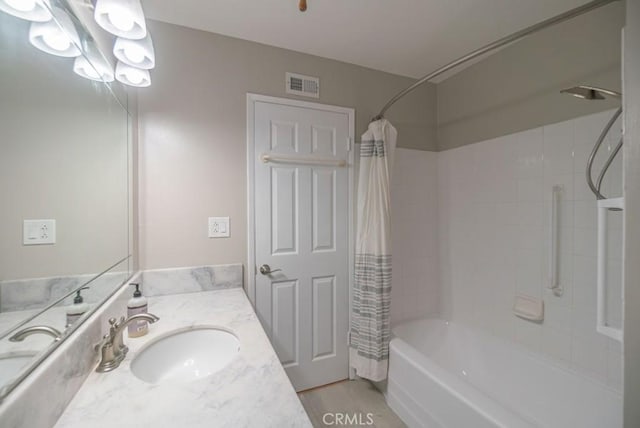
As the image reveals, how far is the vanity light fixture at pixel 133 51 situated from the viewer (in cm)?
105

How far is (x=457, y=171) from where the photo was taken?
80.2 inches

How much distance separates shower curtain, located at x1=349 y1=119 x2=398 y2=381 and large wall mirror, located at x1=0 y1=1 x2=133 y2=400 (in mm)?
1381

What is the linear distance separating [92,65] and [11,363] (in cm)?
98

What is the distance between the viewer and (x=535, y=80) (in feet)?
5.12

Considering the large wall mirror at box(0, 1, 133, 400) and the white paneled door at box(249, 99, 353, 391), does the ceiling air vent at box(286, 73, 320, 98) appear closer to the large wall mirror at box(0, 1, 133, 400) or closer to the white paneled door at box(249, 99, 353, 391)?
the white paneled door at box(249, 99, 353, 391)

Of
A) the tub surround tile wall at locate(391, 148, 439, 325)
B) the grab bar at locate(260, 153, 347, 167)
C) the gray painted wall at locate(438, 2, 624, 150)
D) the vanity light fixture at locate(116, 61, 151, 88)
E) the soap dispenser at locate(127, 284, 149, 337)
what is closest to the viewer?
the soap dispenser at locate(127, 284, 149, 337)

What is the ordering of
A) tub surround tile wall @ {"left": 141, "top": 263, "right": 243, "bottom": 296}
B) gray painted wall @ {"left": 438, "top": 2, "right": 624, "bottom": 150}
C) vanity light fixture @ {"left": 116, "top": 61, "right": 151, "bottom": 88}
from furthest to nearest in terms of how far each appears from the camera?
1. tub surround tile wall @ {"left": 141, "top": 263, "right": 243, "bottom": 296}
2. gray painted wall @ {"left": 438, "top": 2, "right": 624, "bottom": 150}
3. vanity light fixture @ {"left": 116, "top": 61, "right": 151, "bottom": 88}

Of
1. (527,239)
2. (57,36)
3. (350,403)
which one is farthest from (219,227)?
(527,239)

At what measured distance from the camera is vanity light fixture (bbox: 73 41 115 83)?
0.83m

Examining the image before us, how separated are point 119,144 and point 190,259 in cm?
70

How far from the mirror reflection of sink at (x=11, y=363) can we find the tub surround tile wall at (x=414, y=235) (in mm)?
1944

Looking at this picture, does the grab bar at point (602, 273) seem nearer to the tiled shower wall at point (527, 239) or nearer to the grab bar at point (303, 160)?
the tiled shower wall at point (527, 239)

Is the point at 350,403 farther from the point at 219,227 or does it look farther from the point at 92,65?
the point at 92,65

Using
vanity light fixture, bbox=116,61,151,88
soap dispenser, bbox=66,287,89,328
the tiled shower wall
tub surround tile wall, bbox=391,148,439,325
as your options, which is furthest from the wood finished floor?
vanity light fixture, bbox=116,61,151,88
